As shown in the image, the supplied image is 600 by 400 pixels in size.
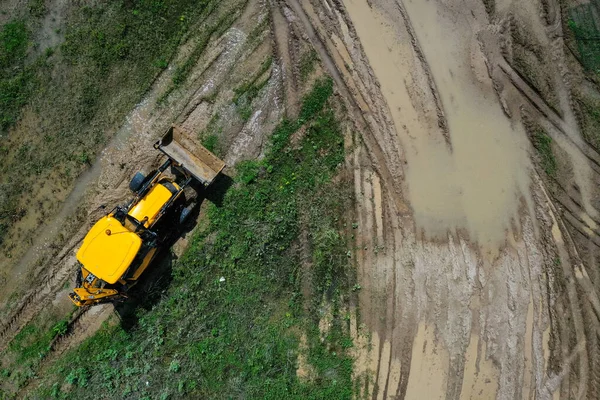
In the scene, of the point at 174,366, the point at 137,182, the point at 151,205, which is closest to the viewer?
the point at 151,205

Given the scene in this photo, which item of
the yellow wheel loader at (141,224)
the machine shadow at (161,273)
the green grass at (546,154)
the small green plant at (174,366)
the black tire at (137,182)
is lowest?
the green grass at (546,154)

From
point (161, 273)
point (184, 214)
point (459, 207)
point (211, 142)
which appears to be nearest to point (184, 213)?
point (184, 214)

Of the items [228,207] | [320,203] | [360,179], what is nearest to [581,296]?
[360,179]

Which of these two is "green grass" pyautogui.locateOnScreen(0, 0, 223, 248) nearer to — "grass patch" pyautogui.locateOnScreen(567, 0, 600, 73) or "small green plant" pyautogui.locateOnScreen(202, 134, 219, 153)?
"small green plant" pyautogui.locateOnScreen(202, 134, 219, 153)

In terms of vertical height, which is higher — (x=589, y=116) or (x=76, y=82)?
(x=76, y=82)

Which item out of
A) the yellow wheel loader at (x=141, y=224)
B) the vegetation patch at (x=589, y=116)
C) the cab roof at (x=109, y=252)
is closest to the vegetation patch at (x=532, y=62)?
the vegetation patch at (x=589, y=116)

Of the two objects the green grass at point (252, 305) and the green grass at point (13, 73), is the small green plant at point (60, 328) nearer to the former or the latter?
the green grass at point (252, 305)

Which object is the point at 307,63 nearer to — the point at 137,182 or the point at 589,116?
the point at 137,182
